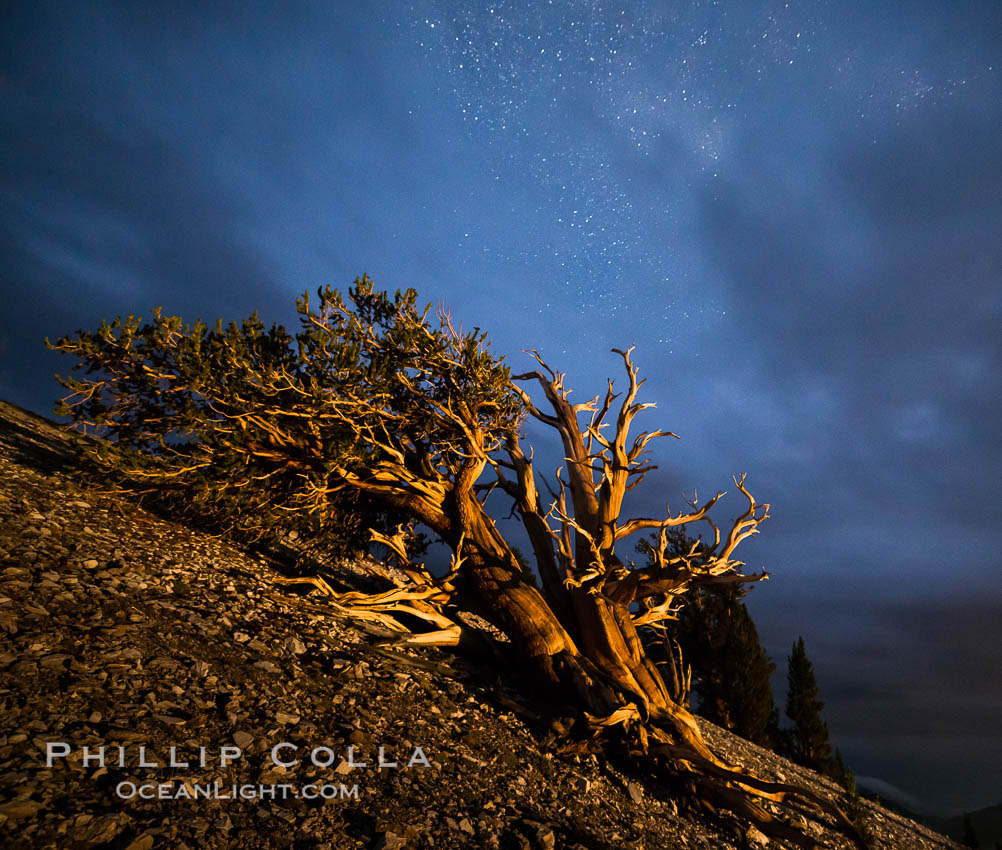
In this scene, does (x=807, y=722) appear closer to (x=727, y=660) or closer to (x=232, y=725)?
(x=727, y=660)

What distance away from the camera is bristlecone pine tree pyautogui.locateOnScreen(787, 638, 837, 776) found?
785 inches

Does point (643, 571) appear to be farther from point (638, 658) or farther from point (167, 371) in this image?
point (167, 371)

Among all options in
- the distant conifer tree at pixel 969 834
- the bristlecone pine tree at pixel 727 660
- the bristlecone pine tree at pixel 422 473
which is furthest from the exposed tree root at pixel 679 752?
the distant conifer tree at pixel 969 834

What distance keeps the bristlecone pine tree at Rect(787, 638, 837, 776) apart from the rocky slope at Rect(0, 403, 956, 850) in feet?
52.5

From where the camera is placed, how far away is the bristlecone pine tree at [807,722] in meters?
19.9

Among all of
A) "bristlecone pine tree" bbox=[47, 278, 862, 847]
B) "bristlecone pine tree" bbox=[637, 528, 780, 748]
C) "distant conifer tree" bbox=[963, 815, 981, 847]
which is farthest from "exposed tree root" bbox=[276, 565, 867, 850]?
"distant conifer tree" bbox=[963, 815, 981, 847]

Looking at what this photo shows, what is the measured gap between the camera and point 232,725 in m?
4.01

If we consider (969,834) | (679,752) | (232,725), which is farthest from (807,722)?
(232,725)

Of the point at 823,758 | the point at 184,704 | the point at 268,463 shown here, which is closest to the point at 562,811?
the point at 184,704

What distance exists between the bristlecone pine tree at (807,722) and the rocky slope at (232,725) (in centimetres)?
1602

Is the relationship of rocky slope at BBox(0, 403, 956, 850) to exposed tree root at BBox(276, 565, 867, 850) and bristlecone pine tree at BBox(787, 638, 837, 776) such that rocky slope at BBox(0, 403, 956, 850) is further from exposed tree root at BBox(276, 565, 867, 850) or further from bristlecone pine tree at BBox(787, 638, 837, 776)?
bristlecone pine tree at BBox(787, 638, 837, 776)

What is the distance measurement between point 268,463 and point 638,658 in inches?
271

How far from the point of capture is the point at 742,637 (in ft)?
60.7

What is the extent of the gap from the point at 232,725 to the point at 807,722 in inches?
958
